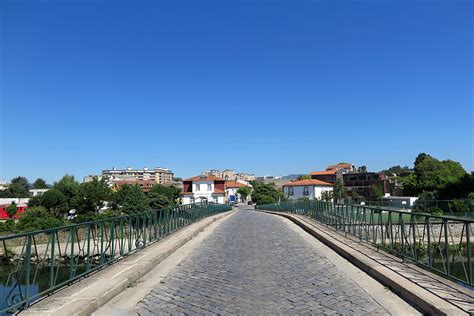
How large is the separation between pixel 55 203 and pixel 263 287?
239 ft

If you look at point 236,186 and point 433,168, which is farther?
point 236,186

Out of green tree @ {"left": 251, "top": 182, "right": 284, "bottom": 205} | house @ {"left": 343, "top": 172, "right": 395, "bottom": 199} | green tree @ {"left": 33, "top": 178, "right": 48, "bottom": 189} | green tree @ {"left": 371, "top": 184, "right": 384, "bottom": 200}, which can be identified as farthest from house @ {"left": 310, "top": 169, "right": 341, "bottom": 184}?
green tree @ {"left": 33, "top": 178, "right": 48, "bottom": 189}

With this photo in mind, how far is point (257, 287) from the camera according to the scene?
6754 millimetres

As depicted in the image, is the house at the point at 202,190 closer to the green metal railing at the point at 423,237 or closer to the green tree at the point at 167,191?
the green tree at the point at 167,191

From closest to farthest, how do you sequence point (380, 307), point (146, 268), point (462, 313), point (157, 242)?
point (462, 313) < point (380, 307) < point (146, 268) < point (157, 242)

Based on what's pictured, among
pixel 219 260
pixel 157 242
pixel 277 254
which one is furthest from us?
pixel 157 242

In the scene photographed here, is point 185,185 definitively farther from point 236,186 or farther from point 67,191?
point 236,186

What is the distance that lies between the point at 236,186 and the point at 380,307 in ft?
443

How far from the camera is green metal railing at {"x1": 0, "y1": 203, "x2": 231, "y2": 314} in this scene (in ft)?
17.3

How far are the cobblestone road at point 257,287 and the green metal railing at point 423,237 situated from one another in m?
1.52

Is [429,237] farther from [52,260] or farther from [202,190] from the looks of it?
[202,190]

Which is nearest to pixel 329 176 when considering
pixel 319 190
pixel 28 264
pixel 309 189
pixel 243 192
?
pixel 319 190

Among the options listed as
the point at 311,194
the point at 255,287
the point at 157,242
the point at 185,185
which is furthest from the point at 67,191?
the point at 255,287

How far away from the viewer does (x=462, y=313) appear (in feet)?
15.3
